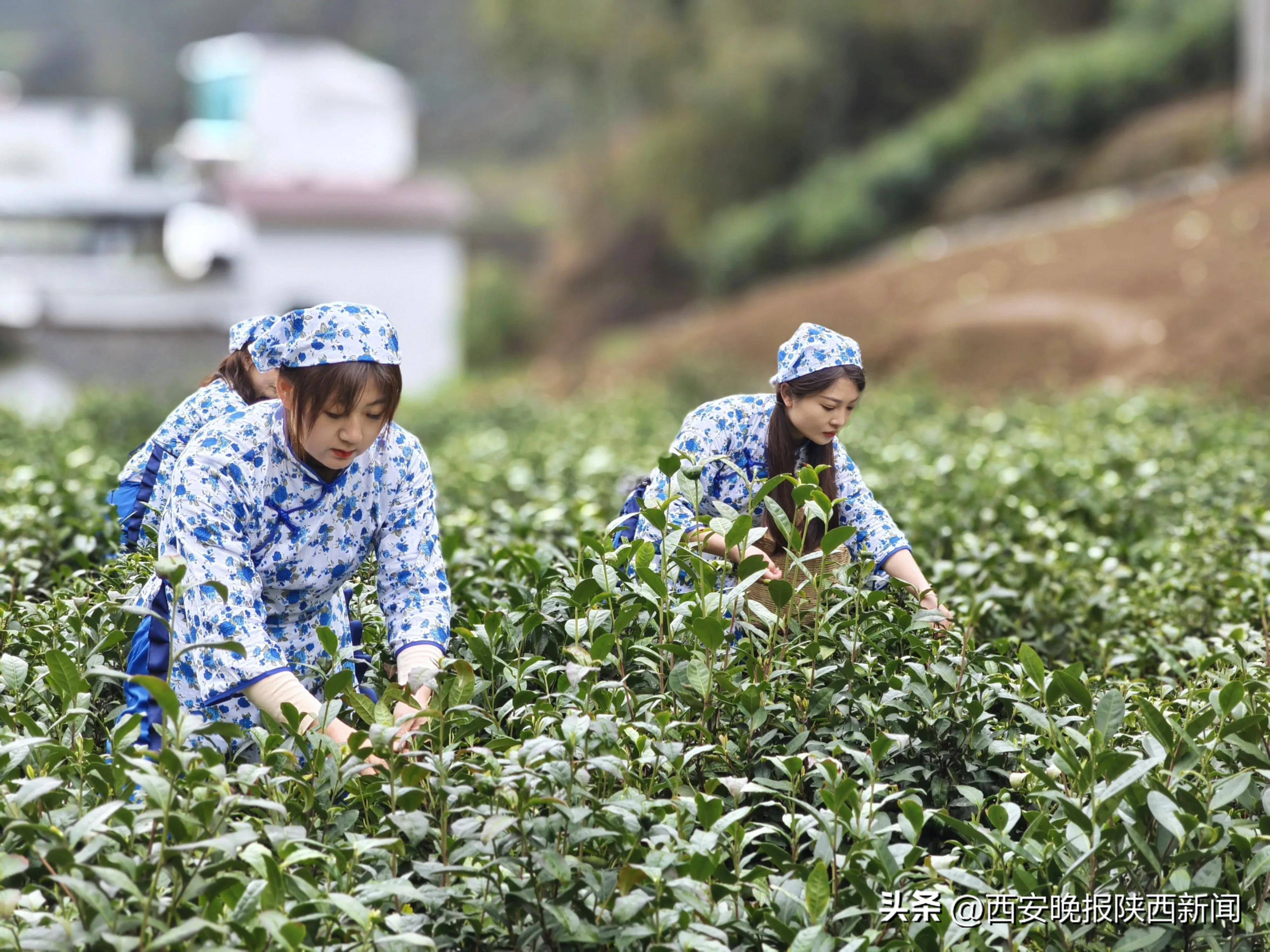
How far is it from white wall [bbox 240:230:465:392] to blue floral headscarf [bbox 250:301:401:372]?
21316 millimetres

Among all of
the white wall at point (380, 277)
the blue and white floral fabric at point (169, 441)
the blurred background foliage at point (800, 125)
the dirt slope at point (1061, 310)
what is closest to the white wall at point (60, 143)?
the blurred background foliage at point (800, 125)

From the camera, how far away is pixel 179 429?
10.6 ft

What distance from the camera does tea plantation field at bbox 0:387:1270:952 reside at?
1744 millimetres

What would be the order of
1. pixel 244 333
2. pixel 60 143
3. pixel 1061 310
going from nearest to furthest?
pixel 244 333 < pixel 1061 310 < pixel 60 143

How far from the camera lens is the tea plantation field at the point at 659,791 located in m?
1.74

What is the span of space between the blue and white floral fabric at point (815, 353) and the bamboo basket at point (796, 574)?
1.04 feet

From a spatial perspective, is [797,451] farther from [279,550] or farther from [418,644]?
[279,550]

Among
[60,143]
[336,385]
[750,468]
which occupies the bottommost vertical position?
[750,468]

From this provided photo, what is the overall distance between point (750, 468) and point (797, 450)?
155 millimetres

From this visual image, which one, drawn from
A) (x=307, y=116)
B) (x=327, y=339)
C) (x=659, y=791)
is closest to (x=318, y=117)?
(x=307, y=116)

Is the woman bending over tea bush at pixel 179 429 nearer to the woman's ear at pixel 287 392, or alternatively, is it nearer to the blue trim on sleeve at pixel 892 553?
the woman's ear at pixel 287 392

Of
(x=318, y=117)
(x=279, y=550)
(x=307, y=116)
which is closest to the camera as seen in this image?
(x=279, y=550)

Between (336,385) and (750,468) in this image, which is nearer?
(336,385)

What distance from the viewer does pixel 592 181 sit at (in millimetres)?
33062
